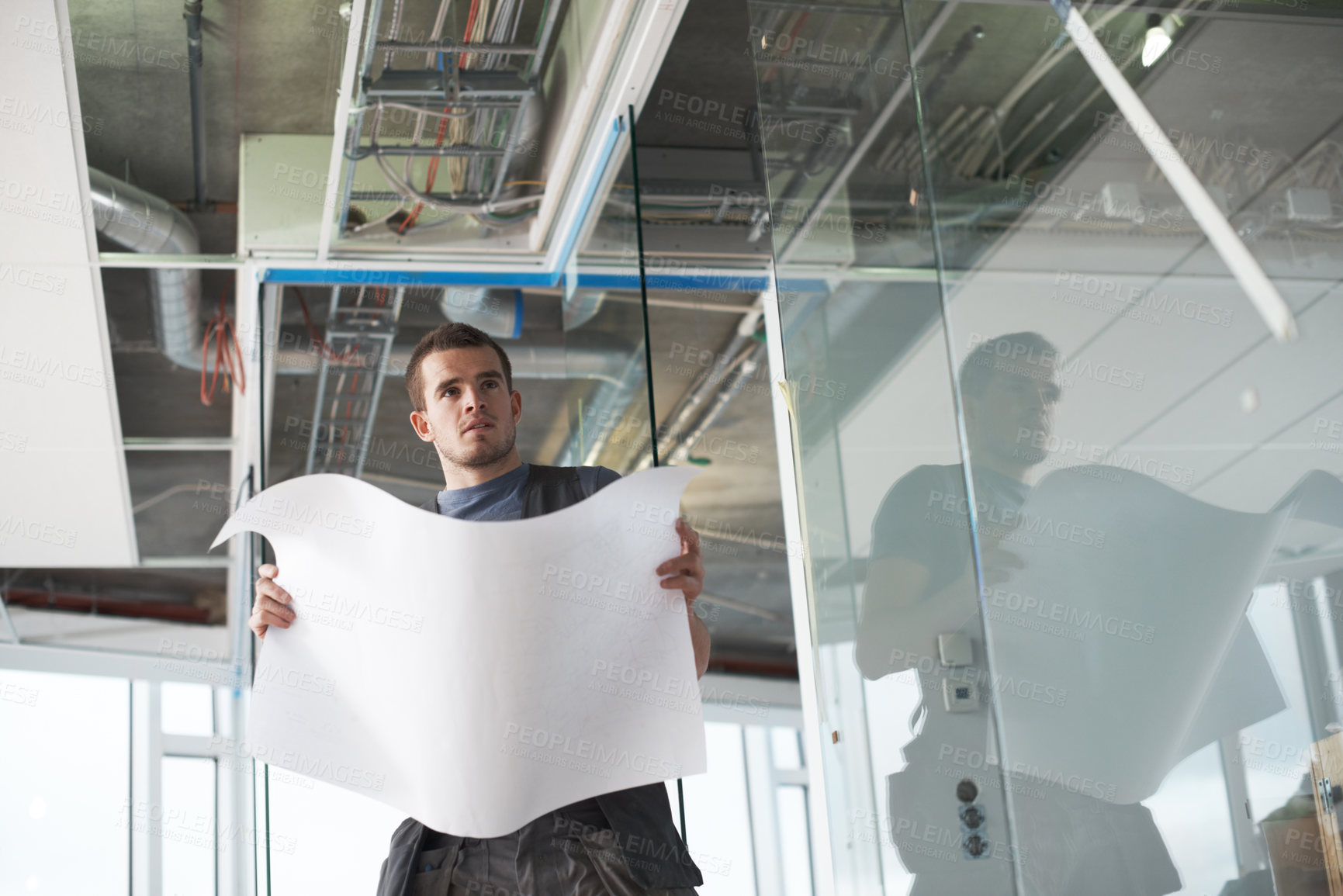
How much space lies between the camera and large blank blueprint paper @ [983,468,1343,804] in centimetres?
134

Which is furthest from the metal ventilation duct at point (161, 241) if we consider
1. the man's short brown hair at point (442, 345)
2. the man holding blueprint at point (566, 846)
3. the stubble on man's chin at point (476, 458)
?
the man holding blueprint at point (566, 846)

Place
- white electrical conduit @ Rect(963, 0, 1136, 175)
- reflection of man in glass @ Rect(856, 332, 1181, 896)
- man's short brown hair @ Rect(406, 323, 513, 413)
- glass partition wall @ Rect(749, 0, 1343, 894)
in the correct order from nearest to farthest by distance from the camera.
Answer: glass partition wall @ Rect(749, 0, 1343, 894) → reflection of man in glass @ Rect(856, 332, 1181, 896) → white electrical conduit @ Rect(963, 0, 1136, 175) → man's short brown hair @ Rect(406, 323, 513, 413)

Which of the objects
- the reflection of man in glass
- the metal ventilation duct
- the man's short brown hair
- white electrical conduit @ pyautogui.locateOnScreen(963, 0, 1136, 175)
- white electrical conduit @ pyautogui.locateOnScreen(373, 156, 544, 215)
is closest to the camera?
the reflection of man in glass

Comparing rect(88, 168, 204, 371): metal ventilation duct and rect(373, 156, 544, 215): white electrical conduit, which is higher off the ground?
rect(88, 168, 204, 371): metal ventilation duct

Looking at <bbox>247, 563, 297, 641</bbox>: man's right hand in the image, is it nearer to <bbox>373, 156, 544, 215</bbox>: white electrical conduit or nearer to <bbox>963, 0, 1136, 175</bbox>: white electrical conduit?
<bbox>963, 0, 1136, 175</bbox>: white electrical conduit

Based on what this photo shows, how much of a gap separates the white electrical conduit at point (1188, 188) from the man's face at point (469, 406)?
941mm

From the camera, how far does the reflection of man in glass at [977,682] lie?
58.6 inches

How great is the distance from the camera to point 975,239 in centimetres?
172

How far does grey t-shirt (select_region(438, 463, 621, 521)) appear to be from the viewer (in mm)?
1610

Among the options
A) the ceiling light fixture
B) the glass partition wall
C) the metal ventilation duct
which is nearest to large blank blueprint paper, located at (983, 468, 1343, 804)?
the glass partition wall

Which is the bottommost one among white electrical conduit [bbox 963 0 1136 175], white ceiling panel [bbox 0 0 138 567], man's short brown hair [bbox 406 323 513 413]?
man's short brown hair [bbox 406 323 513 413]

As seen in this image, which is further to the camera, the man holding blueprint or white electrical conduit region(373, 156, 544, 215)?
white electrical conduit region(373, 156, 544, 215)

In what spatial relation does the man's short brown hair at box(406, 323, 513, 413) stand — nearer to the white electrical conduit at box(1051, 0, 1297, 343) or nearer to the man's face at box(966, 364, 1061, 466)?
the man's face at box(966, 364, 1061, 466)

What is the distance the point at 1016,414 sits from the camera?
Result: 5.31 feet
